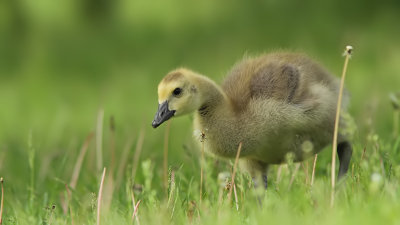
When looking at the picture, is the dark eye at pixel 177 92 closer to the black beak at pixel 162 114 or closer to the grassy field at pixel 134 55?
the black beak at pixel 162 114

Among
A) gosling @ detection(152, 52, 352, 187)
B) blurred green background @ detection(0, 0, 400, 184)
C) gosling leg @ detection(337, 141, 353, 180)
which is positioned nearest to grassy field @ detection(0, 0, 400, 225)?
blurred green background @ detection(0, 0, 400, 184)

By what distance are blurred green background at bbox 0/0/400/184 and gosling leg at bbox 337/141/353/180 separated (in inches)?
177

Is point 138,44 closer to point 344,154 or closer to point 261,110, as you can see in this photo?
point 344,154

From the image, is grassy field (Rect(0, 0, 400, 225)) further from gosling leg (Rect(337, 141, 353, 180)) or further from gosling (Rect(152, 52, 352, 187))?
gosling (Rect(152, 52, 352, 187))

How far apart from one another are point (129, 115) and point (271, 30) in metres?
3.76

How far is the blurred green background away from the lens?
996 centimetres

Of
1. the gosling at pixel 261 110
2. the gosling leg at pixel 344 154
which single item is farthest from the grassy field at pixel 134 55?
the gosling at pixel 261 110

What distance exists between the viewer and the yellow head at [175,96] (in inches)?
159

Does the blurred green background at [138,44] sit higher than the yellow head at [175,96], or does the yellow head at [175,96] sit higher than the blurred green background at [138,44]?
the blurred green background at [138,44]

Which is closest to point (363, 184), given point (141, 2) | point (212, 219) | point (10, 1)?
point (212, 219)

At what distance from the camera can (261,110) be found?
412cm

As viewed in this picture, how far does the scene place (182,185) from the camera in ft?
14.8

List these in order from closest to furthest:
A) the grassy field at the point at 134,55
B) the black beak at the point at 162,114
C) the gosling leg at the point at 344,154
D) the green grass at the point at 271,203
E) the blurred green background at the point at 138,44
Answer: the green grass at the point at 271,203 → the black beak at the point at 162,114 → the gosling leg at the point at 344,154 → the grassy field at the point at 134,55 → the blurred green background at the point at 138,44

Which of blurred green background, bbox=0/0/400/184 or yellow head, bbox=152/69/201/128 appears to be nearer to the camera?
yellow head, bbox=152/69/201/128
